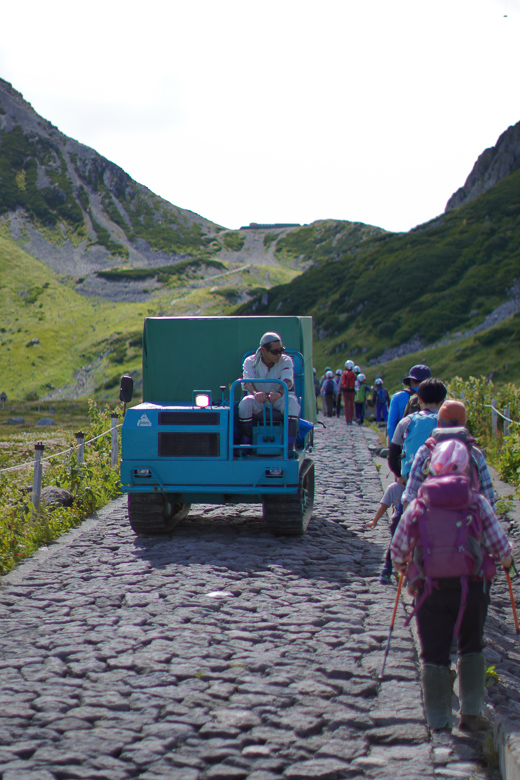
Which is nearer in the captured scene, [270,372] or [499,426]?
[270,372]

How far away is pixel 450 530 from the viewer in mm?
4422

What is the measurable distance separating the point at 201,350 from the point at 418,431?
239 inches

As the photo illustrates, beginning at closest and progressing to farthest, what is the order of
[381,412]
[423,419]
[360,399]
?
[423,419]
[381,412]
[360,399]

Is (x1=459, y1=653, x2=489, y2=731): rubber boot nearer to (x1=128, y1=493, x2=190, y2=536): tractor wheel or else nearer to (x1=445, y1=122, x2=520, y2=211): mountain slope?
(x1=128, y1=493, x2=190, y2=536): tractor wheel

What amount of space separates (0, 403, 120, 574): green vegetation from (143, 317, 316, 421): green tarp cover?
76.5 inches

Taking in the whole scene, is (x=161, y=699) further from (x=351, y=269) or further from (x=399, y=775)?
(x=351, y=269)

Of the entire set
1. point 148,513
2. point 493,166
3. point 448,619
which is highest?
point 493,166

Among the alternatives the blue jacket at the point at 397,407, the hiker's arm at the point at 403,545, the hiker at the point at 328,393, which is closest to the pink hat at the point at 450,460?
the hiker's arm at the point at 403,545

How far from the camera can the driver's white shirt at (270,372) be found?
9.94 meters

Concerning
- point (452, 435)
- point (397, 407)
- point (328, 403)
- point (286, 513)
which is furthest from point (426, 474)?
point (328, 403)

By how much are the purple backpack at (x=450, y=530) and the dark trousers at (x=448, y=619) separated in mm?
73

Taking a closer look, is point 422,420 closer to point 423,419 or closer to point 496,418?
point 423,419

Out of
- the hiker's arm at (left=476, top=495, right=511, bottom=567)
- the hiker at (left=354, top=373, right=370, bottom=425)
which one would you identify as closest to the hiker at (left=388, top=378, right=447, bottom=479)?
the hiker's arm at (left=476, top=495, right=511, bottom=567)

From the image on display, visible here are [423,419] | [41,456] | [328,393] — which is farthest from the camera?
[328,393]
